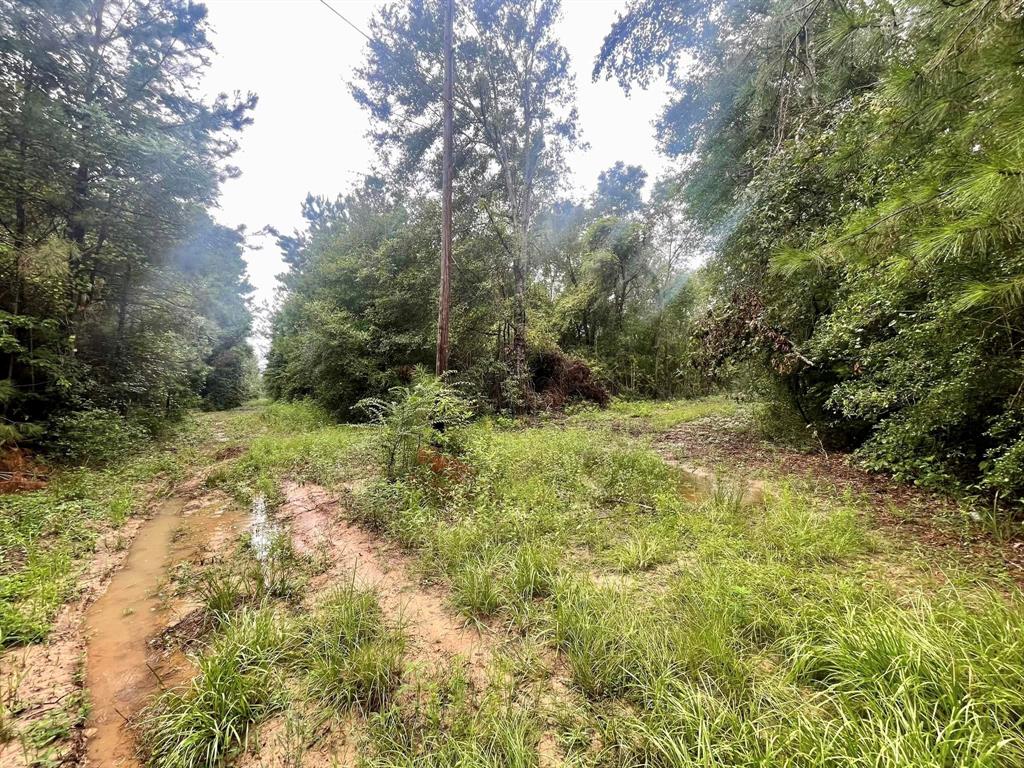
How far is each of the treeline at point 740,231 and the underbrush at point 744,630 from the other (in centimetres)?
171

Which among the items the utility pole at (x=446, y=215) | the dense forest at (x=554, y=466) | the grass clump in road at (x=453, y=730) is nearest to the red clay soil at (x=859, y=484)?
the dense forest at (x=554, y=466)

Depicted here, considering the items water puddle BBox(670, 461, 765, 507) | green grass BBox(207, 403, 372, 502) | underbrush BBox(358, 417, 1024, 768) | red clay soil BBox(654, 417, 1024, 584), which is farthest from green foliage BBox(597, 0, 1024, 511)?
green grass BBox(207, 403, 372, 502)

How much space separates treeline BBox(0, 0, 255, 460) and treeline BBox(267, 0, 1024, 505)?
13.4ft

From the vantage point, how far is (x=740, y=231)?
6.21 metres

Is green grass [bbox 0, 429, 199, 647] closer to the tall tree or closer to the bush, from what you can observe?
the bush

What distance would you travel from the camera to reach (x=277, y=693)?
1799 millimetres

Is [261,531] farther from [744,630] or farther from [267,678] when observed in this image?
[744,630]

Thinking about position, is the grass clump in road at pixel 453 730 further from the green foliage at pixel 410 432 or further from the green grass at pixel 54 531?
the green foliage at pixel 410 432

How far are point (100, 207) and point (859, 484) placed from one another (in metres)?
12.5

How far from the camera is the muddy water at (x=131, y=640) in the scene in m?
1.70

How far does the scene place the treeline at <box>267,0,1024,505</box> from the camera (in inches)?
80.2

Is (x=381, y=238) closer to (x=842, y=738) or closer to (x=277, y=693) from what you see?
(x=277, y=693)

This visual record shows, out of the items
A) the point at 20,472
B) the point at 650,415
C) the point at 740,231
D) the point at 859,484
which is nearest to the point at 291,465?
the point at 20,472

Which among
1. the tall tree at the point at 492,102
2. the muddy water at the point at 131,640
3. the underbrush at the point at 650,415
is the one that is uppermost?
the tall tree at the point at 492,102
